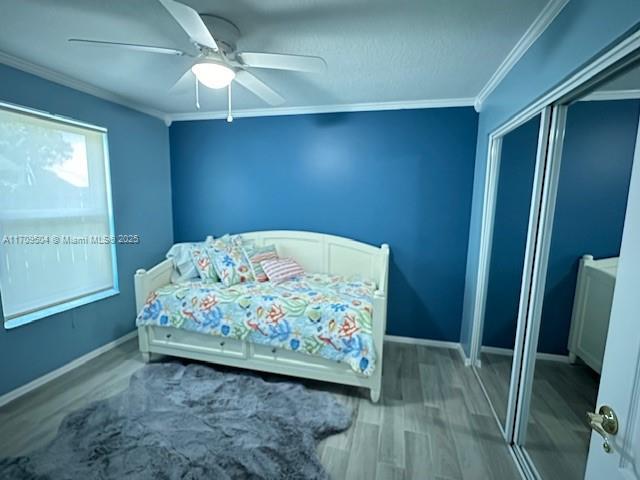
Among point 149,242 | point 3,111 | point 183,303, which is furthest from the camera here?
point 149,242

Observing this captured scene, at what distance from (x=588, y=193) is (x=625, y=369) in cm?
138

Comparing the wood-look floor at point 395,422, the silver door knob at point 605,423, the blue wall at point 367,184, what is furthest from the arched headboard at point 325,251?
the silver door knob at point 605,423

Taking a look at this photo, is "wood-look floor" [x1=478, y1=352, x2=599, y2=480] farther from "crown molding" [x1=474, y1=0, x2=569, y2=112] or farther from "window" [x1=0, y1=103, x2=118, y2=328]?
"window" [x1=0, y1=103, x2=118, y2=328]

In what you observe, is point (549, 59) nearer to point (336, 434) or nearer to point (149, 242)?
point (336, 434)

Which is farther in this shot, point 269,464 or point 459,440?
point 459,440

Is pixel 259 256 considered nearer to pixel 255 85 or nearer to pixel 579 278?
pixel 255 85

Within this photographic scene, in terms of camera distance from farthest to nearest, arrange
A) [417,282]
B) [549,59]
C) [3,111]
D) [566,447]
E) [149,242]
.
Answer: [149,242]
[417,282]
[3,111]
[566,447]
[549,59]

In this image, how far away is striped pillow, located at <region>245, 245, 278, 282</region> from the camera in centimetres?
287

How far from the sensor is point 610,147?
1.56 meters

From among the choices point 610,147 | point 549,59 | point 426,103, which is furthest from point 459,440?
point 426,103

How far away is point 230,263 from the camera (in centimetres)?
276

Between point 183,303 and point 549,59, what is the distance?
110 inches

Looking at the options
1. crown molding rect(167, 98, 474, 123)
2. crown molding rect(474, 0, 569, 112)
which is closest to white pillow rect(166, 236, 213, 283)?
crown molding rect(167, 98, 474, 123)

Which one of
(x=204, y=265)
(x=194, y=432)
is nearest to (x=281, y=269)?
(x=204, y=265)
